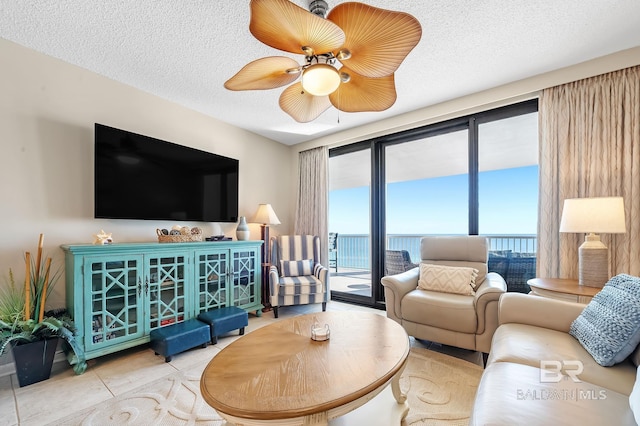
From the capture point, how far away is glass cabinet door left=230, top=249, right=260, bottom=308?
3.10 meters

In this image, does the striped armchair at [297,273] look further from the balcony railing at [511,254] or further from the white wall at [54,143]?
the white wall at [54,143]

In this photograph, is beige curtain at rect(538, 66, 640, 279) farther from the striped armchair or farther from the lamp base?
the striped armchair

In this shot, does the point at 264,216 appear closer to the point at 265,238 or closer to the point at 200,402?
the point at 265,238

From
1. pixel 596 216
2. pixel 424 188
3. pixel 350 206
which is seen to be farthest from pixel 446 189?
pixel 596 216

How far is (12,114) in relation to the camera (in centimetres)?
208

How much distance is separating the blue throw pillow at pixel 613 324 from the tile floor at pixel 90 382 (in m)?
1.00

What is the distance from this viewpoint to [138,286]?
230 centimetres

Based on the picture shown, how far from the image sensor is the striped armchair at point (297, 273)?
3318 millimetres

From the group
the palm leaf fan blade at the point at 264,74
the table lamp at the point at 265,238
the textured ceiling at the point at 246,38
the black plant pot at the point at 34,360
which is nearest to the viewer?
the palm leaf fan blade at the point at 264,74

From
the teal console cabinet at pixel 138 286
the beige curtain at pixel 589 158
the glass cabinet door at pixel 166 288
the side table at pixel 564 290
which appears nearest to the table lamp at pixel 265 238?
the teal console cabinet at pixel 138 286

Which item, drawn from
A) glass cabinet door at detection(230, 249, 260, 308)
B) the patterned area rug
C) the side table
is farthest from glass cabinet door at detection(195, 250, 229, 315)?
the side table

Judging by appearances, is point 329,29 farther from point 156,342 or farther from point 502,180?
point 502,180

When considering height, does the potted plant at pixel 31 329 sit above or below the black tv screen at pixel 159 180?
below

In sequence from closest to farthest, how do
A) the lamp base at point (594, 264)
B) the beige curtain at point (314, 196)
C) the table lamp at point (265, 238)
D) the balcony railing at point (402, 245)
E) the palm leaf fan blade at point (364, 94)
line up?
the palm leaf fan blade at point (364, 94), the lamp base at point (594, 264), the balcony railing at point (402, 245), the table lamp at point (265, 238), the beige curtain at point (314, 196)
